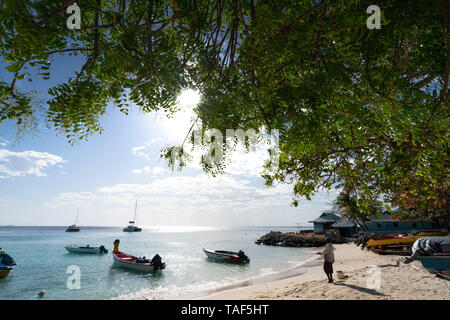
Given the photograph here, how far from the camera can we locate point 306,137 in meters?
3.72

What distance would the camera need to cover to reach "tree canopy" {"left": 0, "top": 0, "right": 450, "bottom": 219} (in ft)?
7.62

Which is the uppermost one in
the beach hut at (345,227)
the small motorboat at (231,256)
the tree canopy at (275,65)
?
the tree canopy at (275,65)

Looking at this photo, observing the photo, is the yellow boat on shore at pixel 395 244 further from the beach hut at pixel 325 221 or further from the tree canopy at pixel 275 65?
the beach hut at pixel 325 221

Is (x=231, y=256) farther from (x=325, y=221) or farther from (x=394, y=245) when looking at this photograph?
(x=325, y=221)

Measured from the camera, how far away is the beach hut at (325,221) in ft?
195

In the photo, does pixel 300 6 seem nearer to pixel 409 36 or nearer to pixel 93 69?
pixel 409 36

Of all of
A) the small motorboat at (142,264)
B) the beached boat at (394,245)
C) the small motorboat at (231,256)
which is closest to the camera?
the beached boat at (394,245)

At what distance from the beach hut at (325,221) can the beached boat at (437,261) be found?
51.5m

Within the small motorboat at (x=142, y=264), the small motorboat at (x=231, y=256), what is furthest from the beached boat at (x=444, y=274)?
the small motorboat at (x=231, y=256)

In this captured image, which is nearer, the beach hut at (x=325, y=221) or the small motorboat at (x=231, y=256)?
the small motorboat at (x=231, y=256)

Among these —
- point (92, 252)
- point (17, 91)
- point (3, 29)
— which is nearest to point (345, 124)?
point (3, 29)

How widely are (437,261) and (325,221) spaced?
53.1 meters

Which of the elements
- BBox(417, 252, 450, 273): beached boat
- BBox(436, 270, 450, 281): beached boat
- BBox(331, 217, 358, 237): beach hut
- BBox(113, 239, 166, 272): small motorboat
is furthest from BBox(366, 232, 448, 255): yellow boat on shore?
BBox(331, 217, 358, 237): beach hut

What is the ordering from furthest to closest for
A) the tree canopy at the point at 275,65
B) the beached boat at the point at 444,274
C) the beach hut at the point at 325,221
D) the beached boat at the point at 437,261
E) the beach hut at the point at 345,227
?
the beach hut at the point at 325,221 → the beach hut at the point at 345,227 → the beached boat at the point at 437,261 → the beached boat at the point at 444,274 → the tree canopy at the point at 275,65
